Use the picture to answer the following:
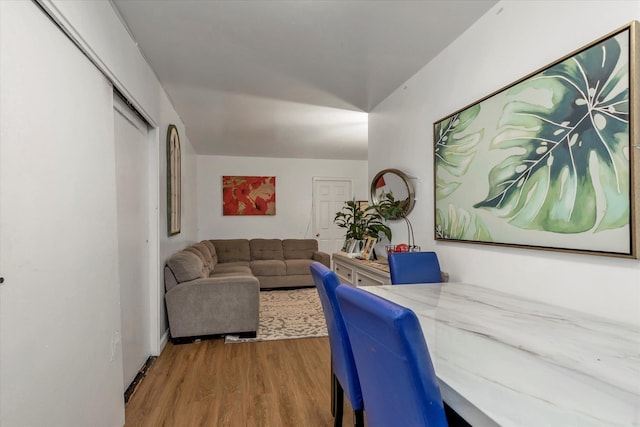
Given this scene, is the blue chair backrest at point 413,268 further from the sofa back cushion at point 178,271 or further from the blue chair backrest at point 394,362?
the sofa back cushion at point 178,271

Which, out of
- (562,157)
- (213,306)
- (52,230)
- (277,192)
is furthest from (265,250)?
(562,157)

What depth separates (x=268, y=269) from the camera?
5789 mm

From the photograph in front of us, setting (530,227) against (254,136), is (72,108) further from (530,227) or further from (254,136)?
(254,136)

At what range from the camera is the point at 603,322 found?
129cm

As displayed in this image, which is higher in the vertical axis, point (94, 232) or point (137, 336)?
point (94, 232)

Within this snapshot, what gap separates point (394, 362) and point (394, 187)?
256 centimetres

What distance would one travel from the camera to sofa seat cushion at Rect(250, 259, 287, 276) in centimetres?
578

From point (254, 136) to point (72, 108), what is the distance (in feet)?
12.3

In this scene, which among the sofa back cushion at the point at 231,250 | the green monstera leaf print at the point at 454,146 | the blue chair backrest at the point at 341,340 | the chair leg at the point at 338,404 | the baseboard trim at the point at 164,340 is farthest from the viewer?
the sofa back cushion at the point at 231,250

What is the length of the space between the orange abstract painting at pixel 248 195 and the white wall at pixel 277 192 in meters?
0.09

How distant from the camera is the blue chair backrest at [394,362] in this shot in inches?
29.6

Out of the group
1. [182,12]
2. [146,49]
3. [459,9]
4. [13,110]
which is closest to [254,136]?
[146,49]

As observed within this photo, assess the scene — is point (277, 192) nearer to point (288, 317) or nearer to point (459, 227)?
point (288, 317)

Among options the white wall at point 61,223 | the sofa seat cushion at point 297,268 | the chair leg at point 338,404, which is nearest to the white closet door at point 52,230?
the white wall at point 61,223
